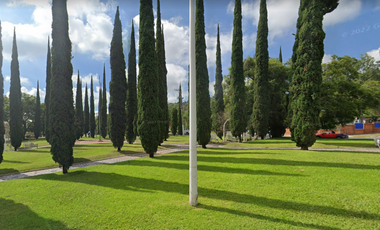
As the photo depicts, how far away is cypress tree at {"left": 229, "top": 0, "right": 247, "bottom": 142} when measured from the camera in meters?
20.4

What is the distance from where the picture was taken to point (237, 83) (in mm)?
21188

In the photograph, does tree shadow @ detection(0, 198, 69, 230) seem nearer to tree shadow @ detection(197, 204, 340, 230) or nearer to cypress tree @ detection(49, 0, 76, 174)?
tree shadow @ detection(197, 204, 340, 230)

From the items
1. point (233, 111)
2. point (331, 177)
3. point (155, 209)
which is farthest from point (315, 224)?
point (233, 111)

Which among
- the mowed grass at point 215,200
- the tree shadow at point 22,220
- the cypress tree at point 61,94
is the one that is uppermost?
the cypress tree at point 61,94

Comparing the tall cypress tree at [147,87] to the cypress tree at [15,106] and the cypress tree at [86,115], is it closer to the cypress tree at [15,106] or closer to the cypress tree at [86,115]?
the cypress tree at [15,106]

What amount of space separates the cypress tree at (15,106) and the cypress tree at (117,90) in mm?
12077

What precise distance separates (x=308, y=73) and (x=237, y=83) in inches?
387

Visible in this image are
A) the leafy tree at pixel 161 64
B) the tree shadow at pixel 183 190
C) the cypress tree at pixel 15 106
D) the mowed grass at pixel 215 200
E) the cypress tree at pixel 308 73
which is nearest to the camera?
the mowed grass at pixel 215 200

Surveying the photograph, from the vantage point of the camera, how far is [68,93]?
952 centimetres

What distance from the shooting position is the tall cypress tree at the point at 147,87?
12.9m

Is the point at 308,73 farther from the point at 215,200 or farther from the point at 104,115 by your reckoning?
the point at 104,115

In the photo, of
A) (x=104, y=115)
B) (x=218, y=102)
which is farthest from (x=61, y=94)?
(x=104, y=115)

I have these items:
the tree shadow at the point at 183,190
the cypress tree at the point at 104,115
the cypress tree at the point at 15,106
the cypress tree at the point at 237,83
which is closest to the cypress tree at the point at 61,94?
the tree shadow at the point at 183,190

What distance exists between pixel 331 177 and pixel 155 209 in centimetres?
593
